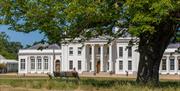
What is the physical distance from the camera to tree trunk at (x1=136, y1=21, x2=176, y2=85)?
1137 inches

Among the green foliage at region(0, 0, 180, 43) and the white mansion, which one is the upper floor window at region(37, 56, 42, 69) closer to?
the white mansion

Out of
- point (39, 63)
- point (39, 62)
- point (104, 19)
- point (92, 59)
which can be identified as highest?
point (104, 19)

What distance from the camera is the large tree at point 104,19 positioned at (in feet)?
77.6

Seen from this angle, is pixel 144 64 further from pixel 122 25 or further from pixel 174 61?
pixel 174 61

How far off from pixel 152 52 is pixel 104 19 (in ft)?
19.0

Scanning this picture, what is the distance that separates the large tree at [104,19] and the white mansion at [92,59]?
77541mm

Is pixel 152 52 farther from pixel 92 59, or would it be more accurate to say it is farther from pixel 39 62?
pixel 39 62

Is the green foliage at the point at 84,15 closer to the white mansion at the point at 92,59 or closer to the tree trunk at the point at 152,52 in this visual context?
the tree trunk at the point at 152,52

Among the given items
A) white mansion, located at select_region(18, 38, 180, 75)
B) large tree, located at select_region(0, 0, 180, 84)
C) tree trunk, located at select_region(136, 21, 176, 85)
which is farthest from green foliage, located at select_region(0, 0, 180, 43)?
white mansion, located at select_region(18, 38, 180, 75)

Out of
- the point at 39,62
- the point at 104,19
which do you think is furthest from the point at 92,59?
the point at 104,19

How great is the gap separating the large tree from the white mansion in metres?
77.5

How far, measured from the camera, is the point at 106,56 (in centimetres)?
11500

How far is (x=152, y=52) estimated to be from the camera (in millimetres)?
29562

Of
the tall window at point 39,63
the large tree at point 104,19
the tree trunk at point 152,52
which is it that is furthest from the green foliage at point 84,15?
the tall window at point 39,63
